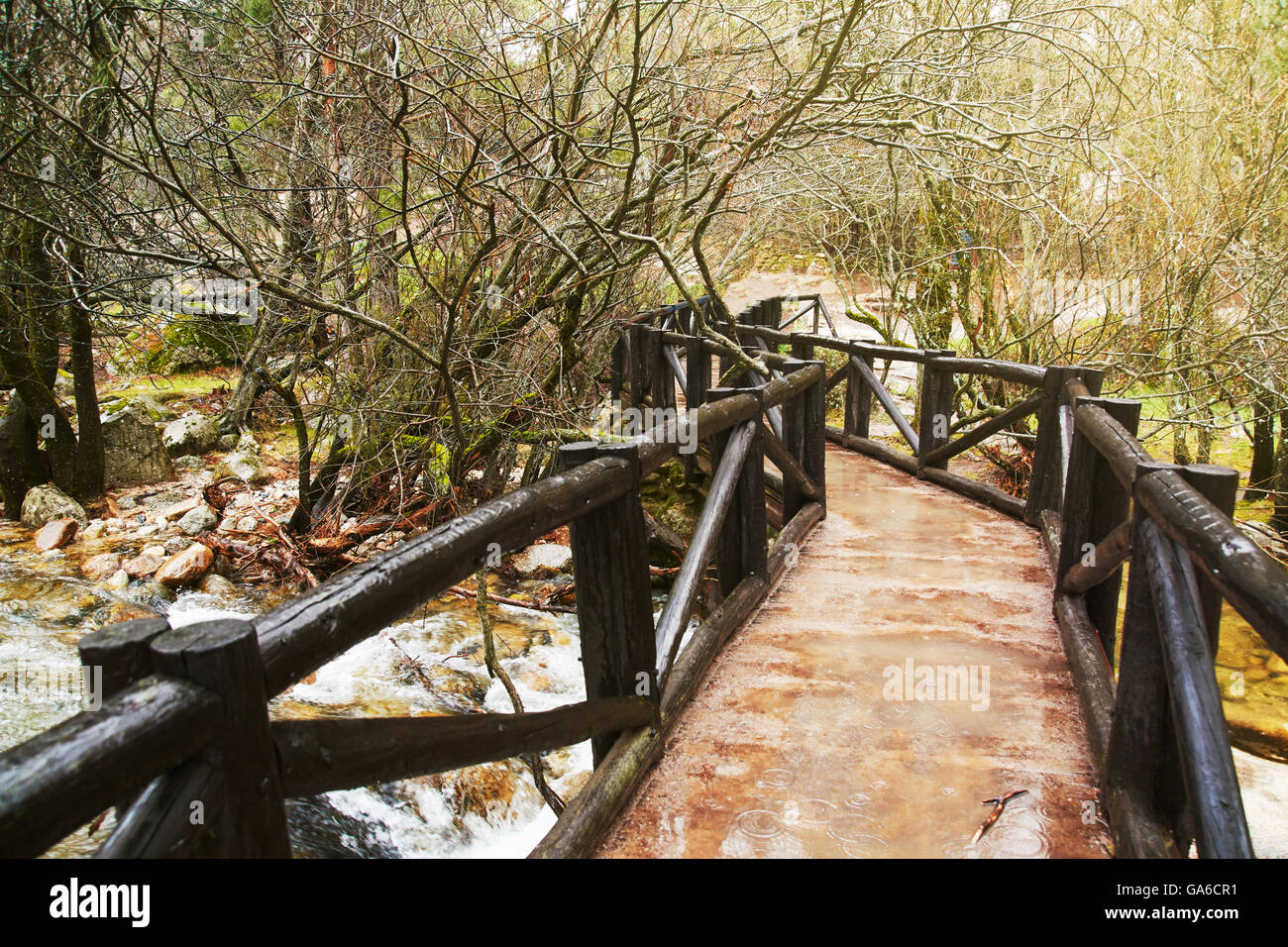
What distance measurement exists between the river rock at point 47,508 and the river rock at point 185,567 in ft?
6.31

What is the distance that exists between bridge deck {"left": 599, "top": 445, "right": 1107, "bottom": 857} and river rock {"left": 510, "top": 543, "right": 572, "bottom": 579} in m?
4.48

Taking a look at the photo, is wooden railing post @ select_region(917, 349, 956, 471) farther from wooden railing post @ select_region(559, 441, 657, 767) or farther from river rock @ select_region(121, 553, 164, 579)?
river rock @ select_region(121, 553, 164, 579)

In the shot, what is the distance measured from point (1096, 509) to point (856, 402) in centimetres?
554

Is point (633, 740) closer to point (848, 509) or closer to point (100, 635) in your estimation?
point (100, 635)

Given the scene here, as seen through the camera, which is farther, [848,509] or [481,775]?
[848,509]

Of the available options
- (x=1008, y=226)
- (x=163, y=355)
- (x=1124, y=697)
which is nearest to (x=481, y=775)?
(x=1124, y=697)

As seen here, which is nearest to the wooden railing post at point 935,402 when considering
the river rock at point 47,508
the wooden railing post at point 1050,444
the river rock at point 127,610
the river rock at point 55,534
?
the wooden railing post at point 1050,444

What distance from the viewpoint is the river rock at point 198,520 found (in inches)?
377

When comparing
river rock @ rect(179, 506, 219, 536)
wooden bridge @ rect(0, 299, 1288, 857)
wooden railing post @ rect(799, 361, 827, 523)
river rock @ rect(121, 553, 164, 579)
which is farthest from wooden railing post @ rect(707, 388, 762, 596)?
river rock @ rect(179, 506, 219, 536)

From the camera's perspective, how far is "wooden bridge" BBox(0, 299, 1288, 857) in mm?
1474

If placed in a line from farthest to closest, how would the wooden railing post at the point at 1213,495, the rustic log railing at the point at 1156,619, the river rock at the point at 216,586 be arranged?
the river rock at the point at 216,586, the wooden railing post at the point at 1213,495, the rustic log railing at the point at 1156,619

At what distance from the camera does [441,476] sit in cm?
865

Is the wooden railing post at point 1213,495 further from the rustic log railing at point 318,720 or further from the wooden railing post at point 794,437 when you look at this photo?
the wooden railing post at point 794,437
